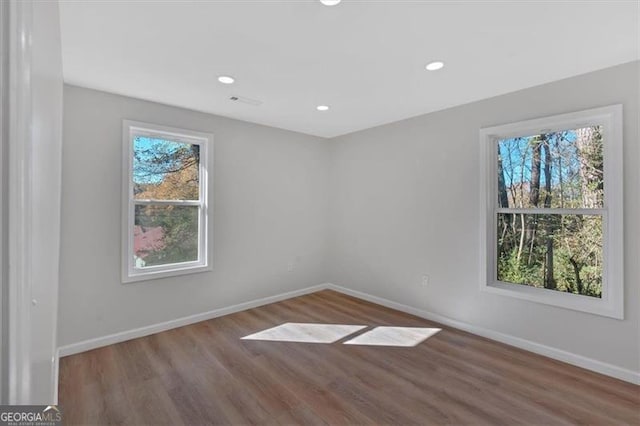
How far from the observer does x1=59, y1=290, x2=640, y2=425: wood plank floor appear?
76.1 inches

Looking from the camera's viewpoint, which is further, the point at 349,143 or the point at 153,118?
the point at 349,143

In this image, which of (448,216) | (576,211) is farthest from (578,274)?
(448,216)

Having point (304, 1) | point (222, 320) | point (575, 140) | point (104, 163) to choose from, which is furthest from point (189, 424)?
point (575, 140)

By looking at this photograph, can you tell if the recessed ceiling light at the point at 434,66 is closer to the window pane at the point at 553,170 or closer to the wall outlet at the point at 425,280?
the window pane at the point at 553,170

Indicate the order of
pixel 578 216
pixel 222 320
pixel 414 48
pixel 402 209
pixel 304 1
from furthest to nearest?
pixel 402 209
pixel 222 320
pixel 578 216
pixel 414 48
pixel 304 1

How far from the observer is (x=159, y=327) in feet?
10.3

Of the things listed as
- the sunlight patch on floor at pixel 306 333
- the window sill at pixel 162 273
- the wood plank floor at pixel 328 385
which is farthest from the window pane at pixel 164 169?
the sunlight patch on floor at pixel 306 333

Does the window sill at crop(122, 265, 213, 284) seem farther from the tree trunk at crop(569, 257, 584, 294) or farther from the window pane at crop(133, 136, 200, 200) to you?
the tree trunk at crop(569, 257, 584, 294)

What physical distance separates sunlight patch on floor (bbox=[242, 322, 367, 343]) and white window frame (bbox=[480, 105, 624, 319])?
5.05 ft

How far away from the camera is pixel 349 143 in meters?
4.53

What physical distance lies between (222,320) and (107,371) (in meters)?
1.22

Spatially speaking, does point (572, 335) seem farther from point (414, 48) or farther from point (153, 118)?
point (153, 118)

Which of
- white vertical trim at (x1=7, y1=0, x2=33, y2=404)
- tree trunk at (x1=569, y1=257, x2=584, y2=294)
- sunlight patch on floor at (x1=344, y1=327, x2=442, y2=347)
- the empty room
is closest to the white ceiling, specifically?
the empty room

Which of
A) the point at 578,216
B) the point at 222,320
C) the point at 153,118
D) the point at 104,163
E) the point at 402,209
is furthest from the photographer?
the point at 402,209
